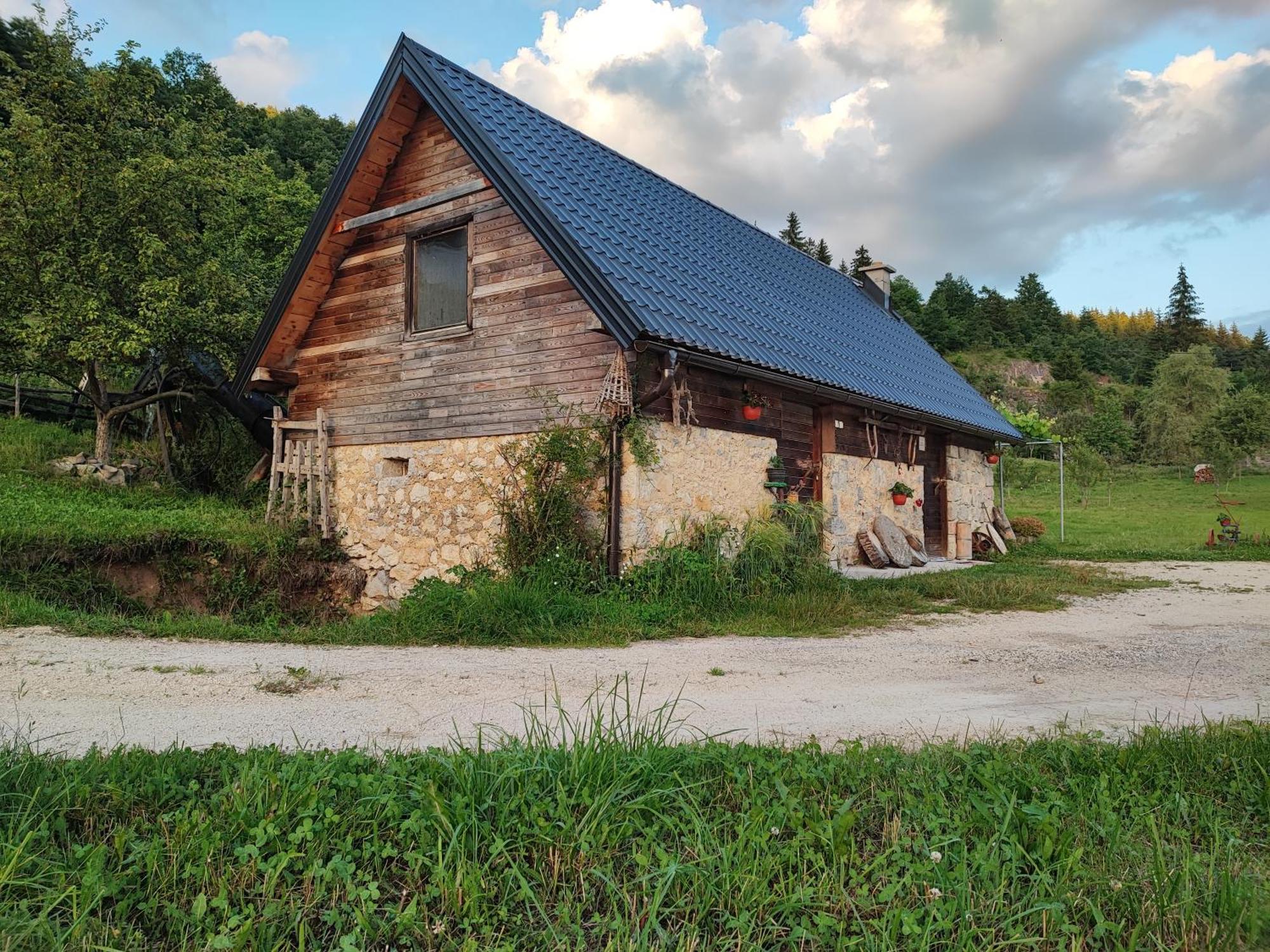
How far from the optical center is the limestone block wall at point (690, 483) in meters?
8.53


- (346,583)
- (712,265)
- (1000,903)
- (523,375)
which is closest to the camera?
(1000,903)

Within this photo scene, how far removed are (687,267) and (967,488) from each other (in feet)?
29.2

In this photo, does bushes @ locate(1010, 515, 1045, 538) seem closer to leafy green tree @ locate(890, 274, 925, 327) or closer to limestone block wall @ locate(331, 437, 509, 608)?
limestone block wall @ locate(331, 437, 509, 608)

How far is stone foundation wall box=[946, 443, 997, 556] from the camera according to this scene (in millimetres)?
15828

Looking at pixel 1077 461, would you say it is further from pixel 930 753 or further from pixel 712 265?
pixel 930 753

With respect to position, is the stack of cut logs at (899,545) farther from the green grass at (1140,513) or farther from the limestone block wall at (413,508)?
the limestone block wall at (413,508)

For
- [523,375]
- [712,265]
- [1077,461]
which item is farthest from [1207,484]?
[523,375]

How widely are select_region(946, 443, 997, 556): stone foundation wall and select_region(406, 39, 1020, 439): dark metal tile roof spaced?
79 centimetres

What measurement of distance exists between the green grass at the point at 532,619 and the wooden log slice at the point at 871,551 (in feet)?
10.5

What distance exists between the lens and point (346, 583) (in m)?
10.8

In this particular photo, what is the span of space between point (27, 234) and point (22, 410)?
8.46 metres

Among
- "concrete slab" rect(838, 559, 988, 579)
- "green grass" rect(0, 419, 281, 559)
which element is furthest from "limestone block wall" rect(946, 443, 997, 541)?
Result: "green grass" rect(0, 419, 281, 559)

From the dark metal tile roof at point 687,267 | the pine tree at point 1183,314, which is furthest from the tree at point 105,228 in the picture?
the pine tree at point 1183,314

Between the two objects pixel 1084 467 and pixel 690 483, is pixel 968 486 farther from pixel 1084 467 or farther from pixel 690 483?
pixel 1084 467
